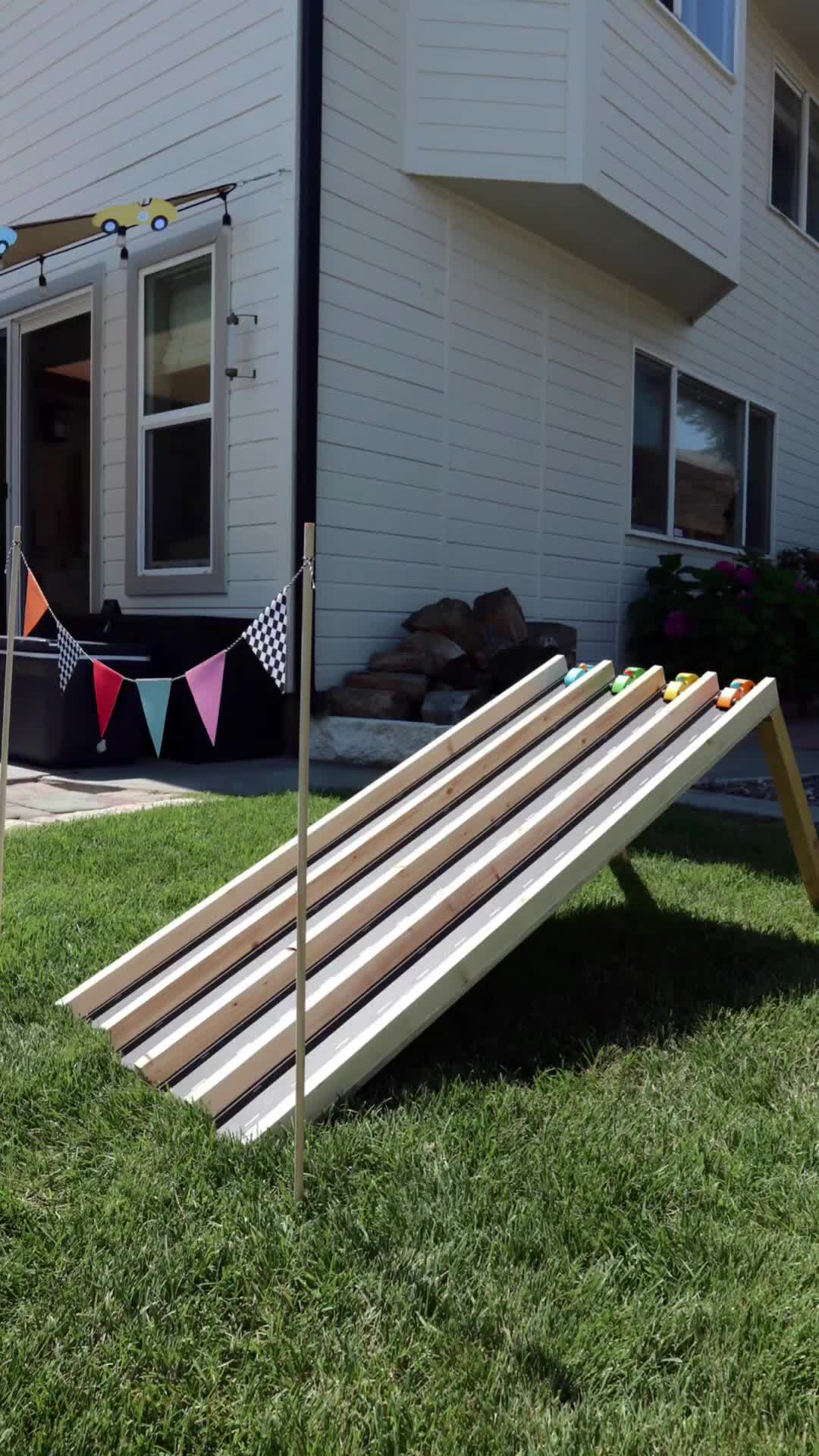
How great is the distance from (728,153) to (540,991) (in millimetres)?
8184

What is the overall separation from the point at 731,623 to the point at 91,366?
466cm

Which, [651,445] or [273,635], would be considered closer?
[273,635]

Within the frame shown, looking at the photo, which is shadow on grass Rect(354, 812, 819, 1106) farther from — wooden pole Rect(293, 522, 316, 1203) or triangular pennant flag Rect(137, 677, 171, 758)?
triangular pennant flag Rect(137, 677, 171, 758)

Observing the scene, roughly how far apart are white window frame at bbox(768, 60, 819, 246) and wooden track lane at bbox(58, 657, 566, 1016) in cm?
949

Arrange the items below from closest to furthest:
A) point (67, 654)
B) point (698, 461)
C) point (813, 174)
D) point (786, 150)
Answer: point (67, 654) → point (698, 461) → point (786, 150) → point (813, 174)

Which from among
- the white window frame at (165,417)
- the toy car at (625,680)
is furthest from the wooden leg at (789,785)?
the white window frame at (165,417)

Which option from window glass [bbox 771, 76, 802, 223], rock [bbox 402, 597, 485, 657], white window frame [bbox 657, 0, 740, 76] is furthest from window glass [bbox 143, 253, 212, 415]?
window glass [bbox 771, 76, 802, 223]

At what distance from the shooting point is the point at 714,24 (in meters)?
8.98

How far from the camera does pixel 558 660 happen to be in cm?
383

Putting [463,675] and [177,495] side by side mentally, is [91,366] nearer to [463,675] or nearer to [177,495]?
[177,495]

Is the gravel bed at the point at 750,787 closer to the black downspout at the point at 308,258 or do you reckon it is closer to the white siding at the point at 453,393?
the white siding at the point at 453,393

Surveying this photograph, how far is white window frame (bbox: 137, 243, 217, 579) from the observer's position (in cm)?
682

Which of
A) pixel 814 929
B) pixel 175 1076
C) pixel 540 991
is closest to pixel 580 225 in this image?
pixel 814 929

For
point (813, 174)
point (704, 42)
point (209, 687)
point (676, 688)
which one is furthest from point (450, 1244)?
point (813, 174)
